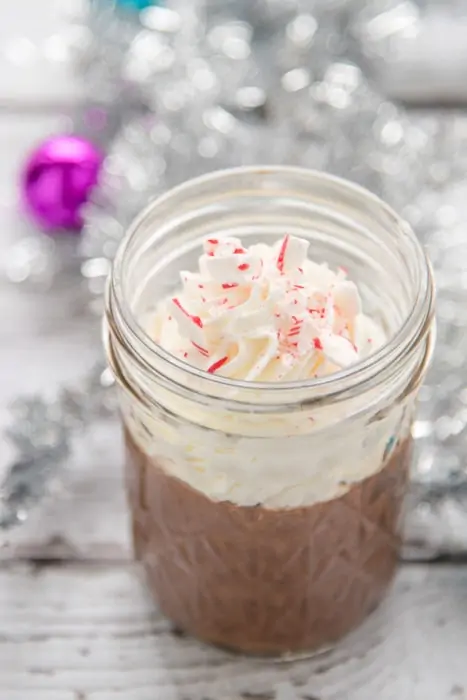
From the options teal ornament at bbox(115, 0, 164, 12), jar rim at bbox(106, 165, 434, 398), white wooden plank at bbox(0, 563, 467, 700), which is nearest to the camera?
jar rim at bbox(106, 165, 434, 398)

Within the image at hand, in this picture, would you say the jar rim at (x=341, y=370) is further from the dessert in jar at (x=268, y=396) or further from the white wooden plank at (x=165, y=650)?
the white wooden plank at (x=165, y=650)

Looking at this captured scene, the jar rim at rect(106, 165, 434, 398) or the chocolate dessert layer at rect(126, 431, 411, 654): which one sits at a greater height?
the jar rim at rect(106, 165, 434, 398)

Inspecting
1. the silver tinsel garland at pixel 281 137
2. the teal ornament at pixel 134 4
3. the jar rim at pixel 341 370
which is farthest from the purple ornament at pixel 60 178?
the jar rim at pixel 341 370

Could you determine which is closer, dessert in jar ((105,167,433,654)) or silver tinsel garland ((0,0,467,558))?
dessert in jar ((105,167,433,654))

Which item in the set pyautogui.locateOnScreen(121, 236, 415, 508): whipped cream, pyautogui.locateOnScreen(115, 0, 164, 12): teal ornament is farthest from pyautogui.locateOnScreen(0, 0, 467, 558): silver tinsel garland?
pyautogui.locateOnScreen(121, 236, 415, 508): whipped cream

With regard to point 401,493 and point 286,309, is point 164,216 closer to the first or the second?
point 286,309

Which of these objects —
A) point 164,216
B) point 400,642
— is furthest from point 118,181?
point 400,642

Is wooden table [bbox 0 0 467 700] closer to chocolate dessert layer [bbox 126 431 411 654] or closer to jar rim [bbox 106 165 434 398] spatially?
chocolate dessert layer [bbox 126 431 411 654]
